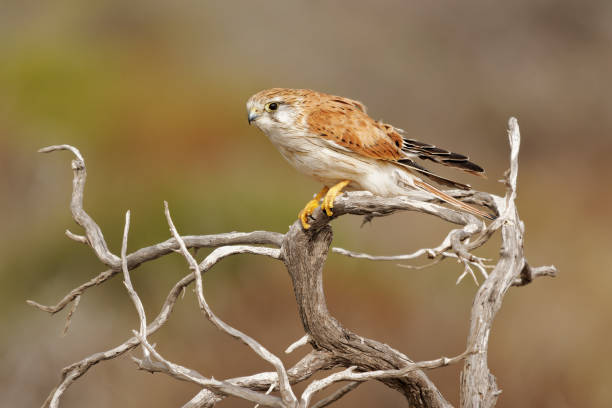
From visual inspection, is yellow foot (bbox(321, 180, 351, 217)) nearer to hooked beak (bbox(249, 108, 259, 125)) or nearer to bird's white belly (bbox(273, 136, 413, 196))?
bird's white belly (bbox(273, 136, 413, 196))

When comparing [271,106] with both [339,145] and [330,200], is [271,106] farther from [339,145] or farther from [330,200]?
[330,200]

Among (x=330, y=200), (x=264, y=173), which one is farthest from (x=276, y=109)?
(x=264, y=173)

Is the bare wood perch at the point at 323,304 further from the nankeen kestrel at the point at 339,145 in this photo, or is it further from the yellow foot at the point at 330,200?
the nankeen kestrel at the point at 339,145

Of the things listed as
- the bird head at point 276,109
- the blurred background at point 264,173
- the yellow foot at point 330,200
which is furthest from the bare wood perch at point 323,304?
the blurred background at point 264,173

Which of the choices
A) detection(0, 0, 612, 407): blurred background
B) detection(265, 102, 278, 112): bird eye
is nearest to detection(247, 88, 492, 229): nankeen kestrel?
detection(265, 102, 278, 112): bird eye

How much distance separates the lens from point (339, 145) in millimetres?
2480

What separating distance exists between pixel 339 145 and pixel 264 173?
387 centimetres

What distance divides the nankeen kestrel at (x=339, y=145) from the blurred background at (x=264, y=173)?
8.05 feet

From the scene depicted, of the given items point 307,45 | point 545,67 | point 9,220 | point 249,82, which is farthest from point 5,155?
point 545,67

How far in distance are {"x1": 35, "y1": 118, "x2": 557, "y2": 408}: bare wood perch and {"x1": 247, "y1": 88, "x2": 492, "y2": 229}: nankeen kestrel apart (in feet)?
0.48

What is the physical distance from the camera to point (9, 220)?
19.7 feet

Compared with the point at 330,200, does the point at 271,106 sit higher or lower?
higher

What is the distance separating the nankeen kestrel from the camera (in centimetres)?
248

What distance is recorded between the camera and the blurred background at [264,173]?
16.7 feet
